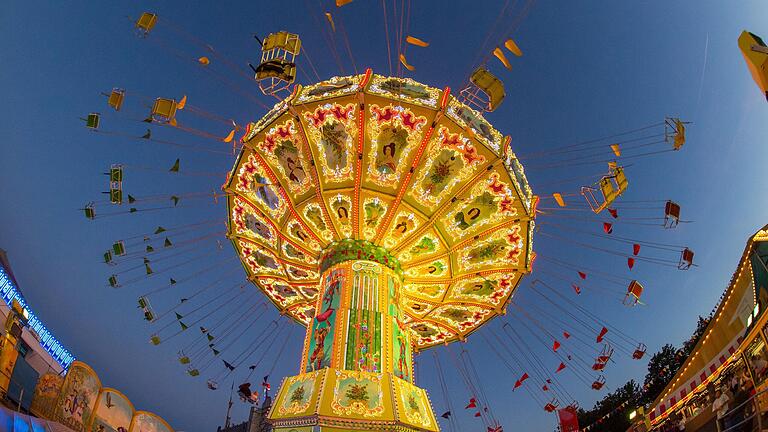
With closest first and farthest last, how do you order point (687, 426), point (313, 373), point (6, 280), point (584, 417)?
1. point (313, 373)
2. point (687, 426)
3. point (6, 280)
4. point (584, 417)

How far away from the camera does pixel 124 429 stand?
13.0 meters

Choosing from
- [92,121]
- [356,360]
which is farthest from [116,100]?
[356,360]

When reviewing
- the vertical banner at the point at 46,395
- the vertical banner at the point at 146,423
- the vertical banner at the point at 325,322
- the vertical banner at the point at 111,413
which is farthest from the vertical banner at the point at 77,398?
the vertical banner at the point at 325,322

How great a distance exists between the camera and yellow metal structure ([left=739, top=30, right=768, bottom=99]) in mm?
4074

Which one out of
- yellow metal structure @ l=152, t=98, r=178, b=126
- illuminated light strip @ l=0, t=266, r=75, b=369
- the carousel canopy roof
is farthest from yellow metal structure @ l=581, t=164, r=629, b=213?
illuminated light strip @ l=0, t=266, r=75, b=369

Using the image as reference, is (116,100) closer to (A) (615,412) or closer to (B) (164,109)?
(B) (164,109)

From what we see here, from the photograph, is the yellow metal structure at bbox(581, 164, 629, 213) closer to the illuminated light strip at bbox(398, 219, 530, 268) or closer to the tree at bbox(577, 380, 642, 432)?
the illuminated light strip at bbox(398, 219, 530, 268)

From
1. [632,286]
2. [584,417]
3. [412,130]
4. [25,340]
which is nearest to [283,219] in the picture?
[412,130]

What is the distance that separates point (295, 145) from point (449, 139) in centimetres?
381

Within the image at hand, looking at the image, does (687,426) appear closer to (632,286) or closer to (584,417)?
(632,286)

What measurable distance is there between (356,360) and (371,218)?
149 inches

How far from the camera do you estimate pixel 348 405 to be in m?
10.2

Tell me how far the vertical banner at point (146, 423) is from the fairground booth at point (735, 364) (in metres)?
14.0

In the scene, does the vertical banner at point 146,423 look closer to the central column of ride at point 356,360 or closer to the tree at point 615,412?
the central column of ride at point 356,360
